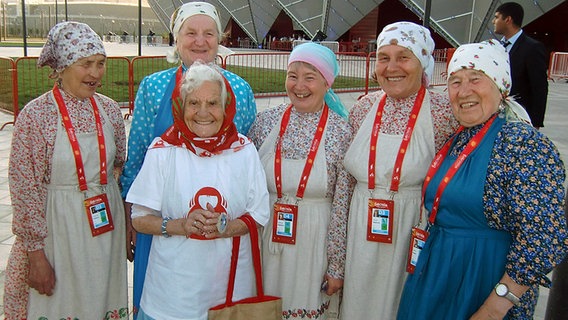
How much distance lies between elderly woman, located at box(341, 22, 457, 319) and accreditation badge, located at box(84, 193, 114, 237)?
137cm

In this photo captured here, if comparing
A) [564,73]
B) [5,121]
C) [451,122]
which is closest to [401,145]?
[451,122]

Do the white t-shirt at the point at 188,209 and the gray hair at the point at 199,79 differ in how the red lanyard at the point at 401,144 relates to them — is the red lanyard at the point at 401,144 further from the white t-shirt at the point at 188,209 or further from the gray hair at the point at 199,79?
the gray hair at the point at 199,79

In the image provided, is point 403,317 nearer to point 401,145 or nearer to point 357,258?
point 357,258

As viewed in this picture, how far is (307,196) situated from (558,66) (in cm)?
2209

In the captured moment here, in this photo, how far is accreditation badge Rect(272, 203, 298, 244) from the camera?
2.85m

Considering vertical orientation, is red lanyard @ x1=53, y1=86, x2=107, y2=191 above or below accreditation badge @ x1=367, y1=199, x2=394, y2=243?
above

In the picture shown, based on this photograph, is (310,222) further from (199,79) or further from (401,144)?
(199,79)

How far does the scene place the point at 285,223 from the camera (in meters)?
2.85

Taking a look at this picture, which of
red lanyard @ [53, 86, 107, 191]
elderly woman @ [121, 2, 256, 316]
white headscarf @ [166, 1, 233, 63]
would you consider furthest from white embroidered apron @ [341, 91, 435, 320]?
red lanyard @ [53, 86, 107, 191]

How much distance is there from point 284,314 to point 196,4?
1.87 m

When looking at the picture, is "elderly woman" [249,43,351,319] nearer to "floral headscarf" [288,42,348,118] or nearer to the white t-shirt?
"floral headscarf" [288,42,348,118]

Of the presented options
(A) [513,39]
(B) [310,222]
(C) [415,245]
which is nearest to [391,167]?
(C) [415,245]

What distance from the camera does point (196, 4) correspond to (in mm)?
3043

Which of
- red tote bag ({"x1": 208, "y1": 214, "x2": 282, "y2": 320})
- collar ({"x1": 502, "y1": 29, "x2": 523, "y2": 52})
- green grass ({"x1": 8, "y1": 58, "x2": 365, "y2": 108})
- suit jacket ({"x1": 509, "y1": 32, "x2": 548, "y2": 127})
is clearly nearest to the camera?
red tote bag ({"x1": 208, "y1": 214, "x2": 282, "y2": 320})
